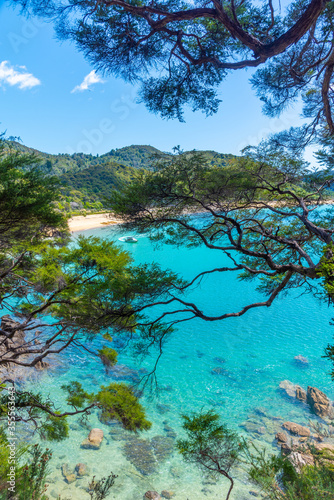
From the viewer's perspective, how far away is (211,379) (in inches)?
276

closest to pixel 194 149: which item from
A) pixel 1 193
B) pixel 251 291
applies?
pixel 1 193

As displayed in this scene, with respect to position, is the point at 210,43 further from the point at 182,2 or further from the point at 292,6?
the point at 292,6

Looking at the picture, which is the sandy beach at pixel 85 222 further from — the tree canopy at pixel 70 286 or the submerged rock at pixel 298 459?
the submerged rock at pixel 298 459

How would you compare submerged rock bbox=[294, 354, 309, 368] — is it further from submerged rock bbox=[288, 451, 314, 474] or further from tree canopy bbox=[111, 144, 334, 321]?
Result: tree canopy bbox=[111, 144, 334, 321]

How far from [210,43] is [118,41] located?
1.48 m

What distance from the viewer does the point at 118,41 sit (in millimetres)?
4027

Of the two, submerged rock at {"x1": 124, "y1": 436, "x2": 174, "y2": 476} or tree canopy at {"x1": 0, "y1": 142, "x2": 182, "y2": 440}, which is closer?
tree canopy at {"x1": 0, "y1": 142, "x2": 182, "y2": 440}

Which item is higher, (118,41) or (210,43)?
(210,43)

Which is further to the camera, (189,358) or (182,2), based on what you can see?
(189,358)

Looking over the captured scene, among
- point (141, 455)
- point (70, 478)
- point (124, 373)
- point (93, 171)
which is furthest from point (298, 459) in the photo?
point (93, 171)

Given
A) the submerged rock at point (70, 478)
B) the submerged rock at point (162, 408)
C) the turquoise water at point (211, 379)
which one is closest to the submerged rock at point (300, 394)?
the turquoise water at point (211, 379)

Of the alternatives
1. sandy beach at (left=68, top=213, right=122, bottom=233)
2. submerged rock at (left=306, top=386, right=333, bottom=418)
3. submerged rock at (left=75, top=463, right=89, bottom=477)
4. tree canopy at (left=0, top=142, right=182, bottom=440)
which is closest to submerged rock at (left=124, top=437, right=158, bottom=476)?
tree canopy at (left=0, top=142, right=182, bottom=440)

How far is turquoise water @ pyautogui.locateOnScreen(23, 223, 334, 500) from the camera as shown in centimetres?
Result: 445

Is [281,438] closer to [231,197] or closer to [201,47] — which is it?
[231,197]
